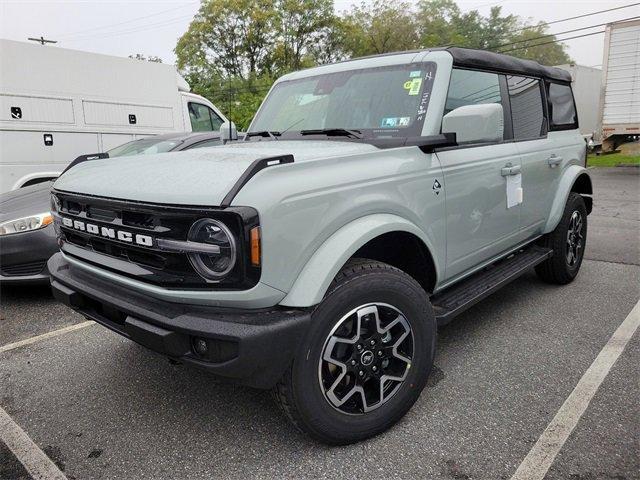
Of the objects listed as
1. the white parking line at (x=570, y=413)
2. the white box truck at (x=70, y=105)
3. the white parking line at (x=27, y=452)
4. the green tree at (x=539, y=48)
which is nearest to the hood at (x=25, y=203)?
the white parking line at (x=27, y=452)

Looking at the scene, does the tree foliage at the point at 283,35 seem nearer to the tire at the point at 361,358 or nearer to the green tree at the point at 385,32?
the green tree at the point at 385,32

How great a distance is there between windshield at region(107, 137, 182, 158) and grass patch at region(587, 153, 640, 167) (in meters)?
16.1

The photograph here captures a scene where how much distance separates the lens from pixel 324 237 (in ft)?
6.87

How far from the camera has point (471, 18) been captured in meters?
49.6

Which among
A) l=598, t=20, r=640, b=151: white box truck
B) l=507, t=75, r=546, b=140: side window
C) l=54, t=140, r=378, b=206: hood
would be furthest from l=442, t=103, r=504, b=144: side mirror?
l=598, t=20, r=640, b=151: white box truck

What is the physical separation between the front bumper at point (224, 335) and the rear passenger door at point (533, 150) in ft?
7.96

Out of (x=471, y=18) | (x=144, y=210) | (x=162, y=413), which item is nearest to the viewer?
(x=144, y=210)

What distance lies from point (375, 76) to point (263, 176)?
1.54m

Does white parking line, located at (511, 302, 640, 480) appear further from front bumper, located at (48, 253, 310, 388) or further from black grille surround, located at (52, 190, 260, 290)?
black grille surround, located at (52, 190, 260, 290)

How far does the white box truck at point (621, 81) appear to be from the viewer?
1338cm

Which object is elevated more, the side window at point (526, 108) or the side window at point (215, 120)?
the side window at point (215, 120)

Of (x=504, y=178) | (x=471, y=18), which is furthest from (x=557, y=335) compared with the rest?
(x=471, y=18)

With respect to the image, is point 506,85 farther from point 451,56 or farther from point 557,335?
point 557,335

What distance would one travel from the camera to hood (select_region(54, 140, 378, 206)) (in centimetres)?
194
